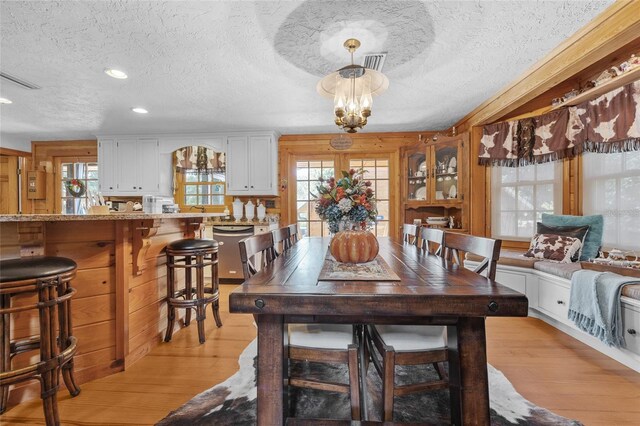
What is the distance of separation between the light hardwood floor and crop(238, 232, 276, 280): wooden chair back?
84cm

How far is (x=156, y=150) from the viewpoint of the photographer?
447cm

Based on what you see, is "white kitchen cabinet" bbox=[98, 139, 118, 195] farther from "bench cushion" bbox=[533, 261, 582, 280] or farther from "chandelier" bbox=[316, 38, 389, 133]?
"bench cushion" bbox=[533, 261, 582, 280]

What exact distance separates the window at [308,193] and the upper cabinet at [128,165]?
90.0 inches

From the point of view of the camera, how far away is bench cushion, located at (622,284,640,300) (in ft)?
5.76

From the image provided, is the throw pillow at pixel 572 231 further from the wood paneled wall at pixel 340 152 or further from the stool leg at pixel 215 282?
the stool leg at pixel 215 282

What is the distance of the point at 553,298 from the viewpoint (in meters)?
2.43

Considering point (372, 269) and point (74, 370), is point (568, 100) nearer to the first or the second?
point (372, 269)

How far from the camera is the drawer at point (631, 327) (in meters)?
1.78

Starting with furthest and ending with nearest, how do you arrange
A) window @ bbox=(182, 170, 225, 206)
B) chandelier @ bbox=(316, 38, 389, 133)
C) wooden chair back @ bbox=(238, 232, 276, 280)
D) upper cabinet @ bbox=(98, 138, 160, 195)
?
window @ bbox=(182, 170, 225, 206) → upper cabinet @ bbox=(98, 138, 160, 195) → chandelier @ bbox=(316, 38, 389, 133) → wooden chair back @ bbox=(238, 232, 276, 280)

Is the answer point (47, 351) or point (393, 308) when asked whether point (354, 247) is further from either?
point (47, 351)

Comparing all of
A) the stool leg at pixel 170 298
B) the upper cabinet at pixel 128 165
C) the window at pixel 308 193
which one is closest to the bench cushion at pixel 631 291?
the stool leg at pixel 170 298

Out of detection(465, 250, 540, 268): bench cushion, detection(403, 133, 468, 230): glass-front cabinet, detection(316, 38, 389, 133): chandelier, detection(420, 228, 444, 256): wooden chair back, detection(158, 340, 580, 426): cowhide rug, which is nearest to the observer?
detection(158, 340, 580, 426): cowhide rug

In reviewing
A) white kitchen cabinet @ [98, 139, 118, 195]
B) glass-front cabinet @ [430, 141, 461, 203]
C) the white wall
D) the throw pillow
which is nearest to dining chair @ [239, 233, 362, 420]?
the throw pillow

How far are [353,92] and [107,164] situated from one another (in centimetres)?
439
